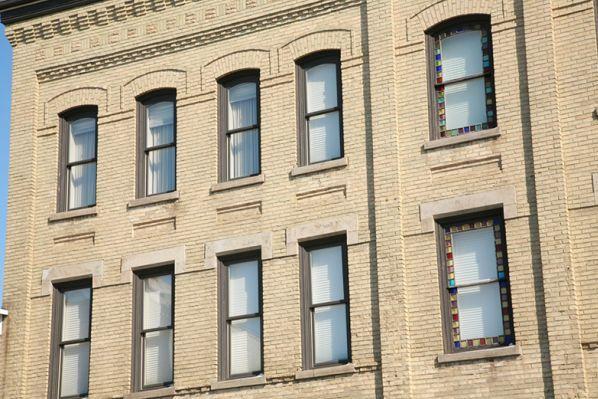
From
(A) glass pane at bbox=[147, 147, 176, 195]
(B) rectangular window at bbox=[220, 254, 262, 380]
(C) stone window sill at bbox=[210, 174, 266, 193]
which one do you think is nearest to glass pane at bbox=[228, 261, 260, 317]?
(B) rectangular window at bbox=[220, 254, 262, 380]

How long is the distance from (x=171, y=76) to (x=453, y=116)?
18.8ft

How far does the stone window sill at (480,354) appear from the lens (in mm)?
18844

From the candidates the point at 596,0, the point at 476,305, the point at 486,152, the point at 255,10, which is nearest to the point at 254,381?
the point at 476,305

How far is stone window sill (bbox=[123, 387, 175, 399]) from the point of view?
71.0 ft

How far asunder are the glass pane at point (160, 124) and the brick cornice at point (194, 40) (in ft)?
3.35

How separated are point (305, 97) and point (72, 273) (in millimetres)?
5492

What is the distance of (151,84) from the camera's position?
77.7 feet

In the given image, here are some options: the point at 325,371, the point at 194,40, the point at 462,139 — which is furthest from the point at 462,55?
the point at 325,371

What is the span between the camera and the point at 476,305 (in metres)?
19.8

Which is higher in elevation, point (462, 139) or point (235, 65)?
point (235, 65)

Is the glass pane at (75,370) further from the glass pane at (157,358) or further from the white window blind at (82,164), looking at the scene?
the white window blind at (82,164)

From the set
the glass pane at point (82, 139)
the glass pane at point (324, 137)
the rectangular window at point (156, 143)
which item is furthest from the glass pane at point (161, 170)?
the glass pane at point (324, 137)

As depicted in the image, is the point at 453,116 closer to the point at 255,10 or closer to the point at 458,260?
the point at 458,260

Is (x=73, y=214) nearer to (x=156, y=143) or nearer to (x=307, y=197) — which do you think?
(x=156, y=143)
